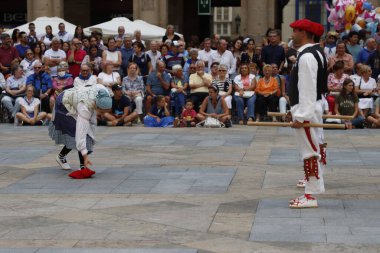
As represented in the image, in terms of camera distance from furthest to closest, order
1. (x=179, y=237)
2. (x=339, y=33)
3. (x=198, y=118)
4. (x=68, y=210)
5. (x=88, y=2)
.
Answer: (x=88, y=2) < (x=339, y=33) < (x=198, y=118) < (x=68, y=210) < (x=179, y=237)

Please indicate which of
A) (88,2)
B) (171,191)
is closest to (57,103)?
(171,191)

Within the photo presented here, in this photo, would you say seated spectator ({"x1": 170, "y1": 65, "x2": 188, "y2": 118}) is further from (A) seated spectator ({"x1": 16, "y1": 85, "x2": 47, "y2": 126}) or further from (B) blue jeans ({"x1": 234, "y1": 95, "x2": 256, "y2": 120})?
(A) seated spectator ({"x1": 16, "y1": 85, "x2": 47, "y2": 126})

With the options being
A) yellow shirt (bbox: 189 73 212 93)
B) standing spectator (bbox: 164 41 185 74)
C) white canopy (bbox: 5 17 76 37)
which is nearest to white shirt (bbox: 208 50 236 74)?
standing spectator (bbox: 164 41 185 74)

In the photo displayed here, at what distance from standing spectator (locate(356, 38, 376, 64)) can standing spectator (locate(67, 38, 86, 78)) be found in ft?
22.6

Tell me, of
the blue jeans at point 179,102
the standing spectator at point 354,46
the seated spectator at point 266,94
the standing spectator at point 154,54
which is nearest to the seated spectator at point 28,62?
the standing spectator at point 154,54

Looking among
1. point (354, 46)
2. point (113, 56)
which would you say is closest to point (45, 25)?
point (113, 56)

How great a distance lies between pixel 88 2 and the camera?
40500 mm

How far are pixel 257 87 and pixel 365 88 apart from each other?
2.48 meters

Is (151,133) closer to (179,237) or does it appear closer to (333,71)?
(333,71)

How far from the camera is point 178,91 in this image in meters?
21.8

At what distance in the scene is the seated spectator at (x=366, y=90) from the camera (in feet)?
67.9

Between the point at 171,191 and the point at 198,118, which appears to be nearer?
the point at 171,191

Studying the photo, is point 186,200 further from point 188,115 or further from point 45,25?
point 45,25

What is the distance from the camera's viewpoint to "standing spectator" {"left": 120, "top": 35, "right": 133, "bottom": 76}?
2327cm
